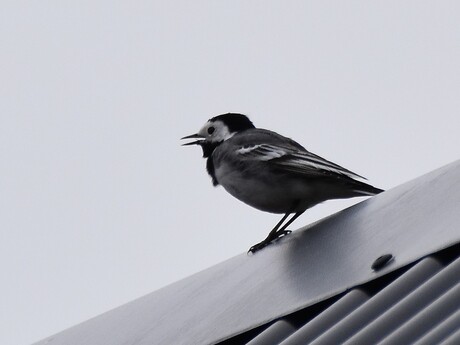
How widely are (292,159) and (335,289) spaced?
379 cm

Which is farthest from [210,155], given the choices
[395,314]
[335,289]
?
[395,314]

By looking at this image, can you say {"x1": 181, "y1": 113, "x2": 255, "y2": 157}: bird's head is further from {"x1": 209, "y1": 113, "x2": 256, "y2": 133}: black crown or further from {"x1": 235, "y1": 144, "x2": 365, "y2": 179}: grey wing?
{"x1": 235, "y1": 144, "x2": 365, "y2": 179}: grey wing

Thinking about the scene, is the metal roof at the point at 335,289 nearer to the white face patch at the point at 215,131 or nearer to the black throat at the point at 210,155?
the black throat at the point at 210,155

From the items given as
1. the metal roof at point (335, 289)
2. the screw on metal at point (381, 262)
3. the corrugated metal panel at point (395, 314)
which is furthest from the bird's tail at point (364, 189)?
the corrugated metal panel at point (395, 314)

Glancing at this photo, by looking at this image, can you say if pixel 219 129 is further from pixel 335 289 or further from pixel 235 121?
pixel 335 289

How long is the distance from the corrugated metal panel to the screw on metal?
4.0 inches

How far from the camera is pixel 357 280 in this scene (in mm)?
5863

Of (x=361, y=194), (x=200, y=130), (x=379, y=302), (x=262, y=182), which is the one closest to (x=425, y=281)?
(x=379, y=302)

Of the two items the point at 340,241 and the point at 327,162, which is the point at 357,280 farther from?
the point at 327,162

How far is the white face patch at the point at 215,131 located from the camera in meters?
12.0

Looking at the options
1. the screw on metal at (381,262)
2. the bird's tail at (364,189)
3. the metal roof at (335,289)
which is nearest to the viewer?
the metal roof at (335,289)

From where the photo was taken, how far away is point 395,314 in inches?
204

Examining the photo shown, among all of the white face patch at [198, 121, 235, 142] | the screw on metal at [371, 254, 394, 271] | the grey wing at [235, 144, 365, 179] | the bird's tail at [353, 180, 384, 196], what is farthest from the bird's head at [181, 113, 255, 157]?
the screw on metal at [371, 254, 394, 271]

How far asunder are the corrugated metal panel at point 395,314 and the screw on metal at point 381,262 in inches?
4.0
